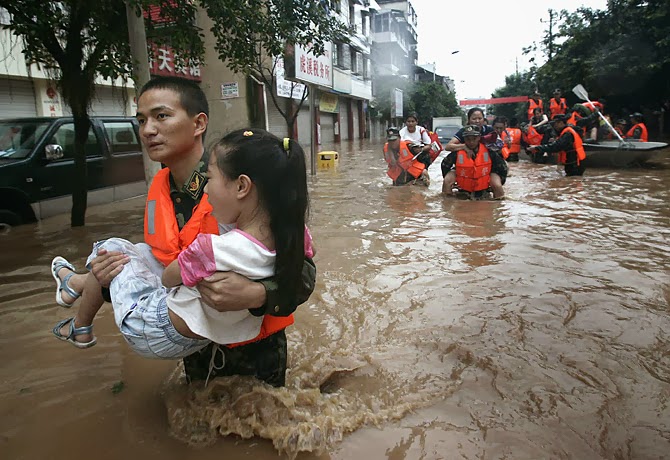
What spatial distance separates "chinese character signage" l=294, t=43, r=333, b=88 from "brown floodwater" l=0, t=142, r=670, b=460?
5.25 m

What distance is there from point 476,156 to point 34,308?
6.16 metres

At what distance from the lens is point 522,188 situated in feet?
30.0

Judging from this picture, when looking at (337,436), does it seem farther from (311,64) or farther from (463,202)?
(311,64)

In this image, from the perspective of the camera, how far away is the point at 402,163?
9.53 meters

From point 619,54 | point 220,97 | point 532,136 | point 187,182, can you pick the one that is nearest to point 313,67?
point 220,97

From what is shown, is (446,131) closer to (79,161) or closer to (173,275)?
(79,161)

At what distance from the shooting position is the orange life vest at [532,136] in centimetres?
1448

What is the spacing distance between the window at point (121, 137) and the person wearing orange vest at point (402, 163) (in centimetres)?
460

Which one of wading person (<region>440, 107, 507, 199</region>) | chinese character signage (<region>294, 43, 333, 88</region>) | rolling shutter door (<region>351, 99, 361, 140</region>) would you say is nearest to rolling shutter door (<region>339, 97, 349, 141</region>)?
rolling shutter door (<region>351, 99, 361, 140</region>)

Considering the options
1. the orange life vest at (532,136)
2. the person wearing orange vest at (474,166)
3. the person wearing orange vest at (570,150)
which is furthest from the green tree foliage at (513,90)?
the person wearing orange vest at (474,166)

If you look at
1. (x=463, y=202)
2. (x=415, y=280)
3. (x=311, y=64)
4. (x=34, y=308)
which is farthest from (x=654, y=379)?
(x=311, y=64)

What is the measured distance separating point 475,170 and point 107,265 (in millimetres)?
6531

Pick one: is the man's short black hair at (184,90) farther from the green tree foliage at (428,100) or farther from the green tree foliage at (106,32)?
the green tree foliage at (428,100)

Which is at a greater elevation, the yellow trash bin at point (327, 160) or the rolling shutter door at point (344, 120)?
the rolling shutter door at point (344, 120)
